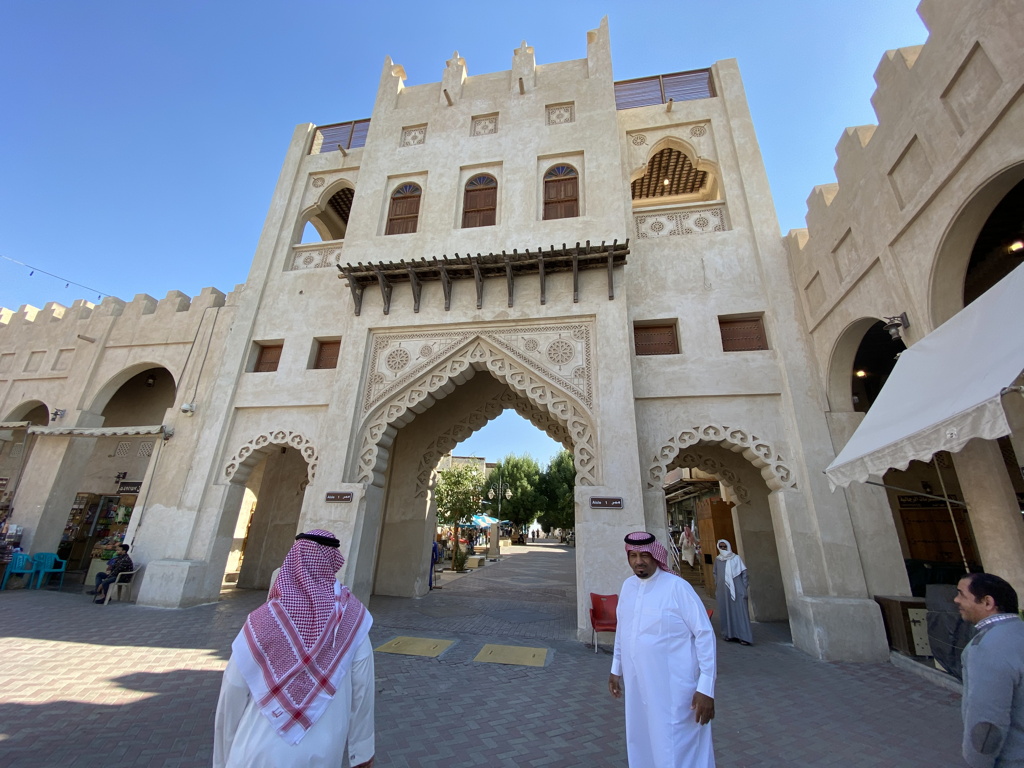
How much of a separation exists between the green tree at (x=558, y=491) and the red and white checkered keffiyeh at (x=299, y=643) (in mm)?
30802

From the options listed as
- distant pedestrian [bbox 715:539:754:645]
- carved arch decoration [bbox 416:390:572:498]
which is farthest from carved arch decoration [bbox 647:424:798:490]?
carved arch decoration [bbox 416:390:572:498]

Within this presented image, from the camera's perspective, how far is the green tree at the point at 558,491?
32531 mm

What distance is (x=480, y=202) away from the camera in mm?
9938

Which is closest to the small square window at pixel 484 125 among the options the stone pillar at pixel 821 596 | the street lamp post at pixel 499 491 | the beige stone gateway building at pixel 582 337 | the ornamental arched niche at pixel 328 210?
the beige stone gateway building at pixel 582 337

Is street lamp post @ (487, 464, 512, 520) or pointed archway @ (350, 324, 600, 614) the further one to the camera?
street lamp post @ (487, 464, 512, 520)

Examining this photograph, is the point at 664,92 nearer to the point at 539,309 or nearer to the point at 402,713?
the point at 539,309

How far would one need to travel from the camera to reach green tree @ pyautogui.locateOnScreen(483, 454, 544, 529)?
33906mm

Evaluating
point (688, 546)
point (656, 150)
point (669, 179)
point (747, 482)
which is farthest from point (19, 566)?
point (669, 179)

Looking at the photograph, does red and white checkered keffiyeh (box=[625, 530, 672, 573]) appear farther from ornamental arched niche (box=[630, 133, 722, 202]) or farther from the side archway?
ornamental arched niche (box=[630, 133, 722, 202])

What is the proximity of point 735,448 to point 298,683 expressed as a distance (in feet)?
24.7

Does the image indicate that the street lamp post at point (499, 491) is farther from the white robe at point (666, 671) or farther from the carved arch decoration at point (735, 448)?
the white robe at point (666, 671)

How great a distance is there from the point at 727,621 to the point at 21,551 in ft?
48.2

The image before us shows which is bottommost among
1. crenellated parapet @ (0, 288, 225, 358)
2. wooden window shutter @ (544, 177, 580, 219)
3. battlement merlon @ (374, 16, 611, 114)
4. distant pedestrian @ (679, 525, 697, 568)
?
distant pedestrian @ (679, 525, 697, 568)

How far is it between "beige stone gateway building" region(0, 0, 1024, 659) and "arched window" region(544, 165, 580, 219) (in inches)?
2.4
